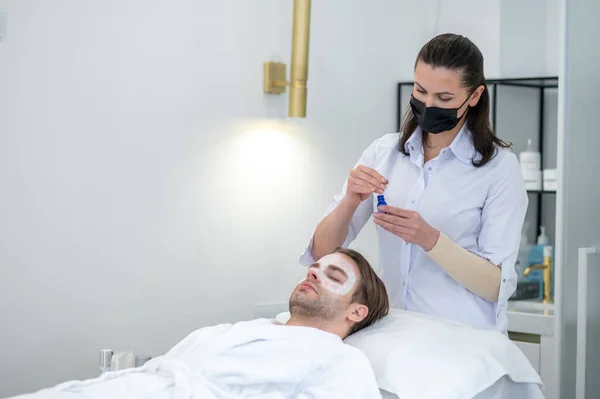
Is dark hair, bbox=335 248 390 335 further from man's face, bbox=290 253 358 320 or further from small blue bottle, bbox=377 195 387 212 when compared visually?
small blue bottle, bbox=377 195 387 212

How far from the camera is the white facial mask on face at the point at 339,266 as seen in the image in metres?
2.02

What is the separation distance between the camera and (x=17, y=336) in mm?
2330

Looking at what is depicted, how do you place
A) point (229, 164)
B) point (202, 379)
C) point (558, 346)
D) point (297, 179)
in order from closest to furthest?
point (202, 379) < point (558, 346) < point (229, 164) < point (297, 179)

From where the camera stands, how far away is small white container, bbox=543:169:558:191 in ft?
10.2

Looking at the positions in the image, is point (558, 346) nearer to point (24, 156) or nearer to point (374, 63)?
point (374, 63)

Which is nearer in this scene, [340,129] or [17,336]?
[17,336]

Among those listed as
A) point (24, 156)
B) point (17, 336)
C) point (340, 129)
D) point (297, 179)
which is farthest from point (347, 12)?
point (17, 336)

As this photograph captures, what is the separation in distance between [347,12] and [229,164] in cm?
79

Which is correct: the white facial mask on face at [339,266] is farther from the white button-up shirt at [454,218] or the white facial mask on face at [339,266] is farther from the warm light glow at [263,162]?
the warm light glow at [263,162]

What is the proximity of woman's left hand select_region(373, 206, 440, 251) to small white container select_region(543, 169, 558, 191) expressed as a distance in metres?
1.41

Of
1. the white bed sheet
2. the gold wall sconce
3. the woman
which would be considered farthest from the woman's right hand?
the gold wall sconce

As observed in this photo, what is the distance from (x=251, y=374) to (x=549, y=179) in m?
1.80

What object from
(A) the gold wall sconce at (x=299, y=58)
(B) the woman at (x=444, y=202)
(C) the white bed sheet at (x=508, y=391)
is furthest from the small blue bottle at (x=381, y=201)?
(A) the gold wall sconce at (x=299, y=58)

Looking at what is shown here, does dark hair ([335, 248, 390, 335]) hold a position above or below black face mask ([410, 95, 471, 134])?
below
